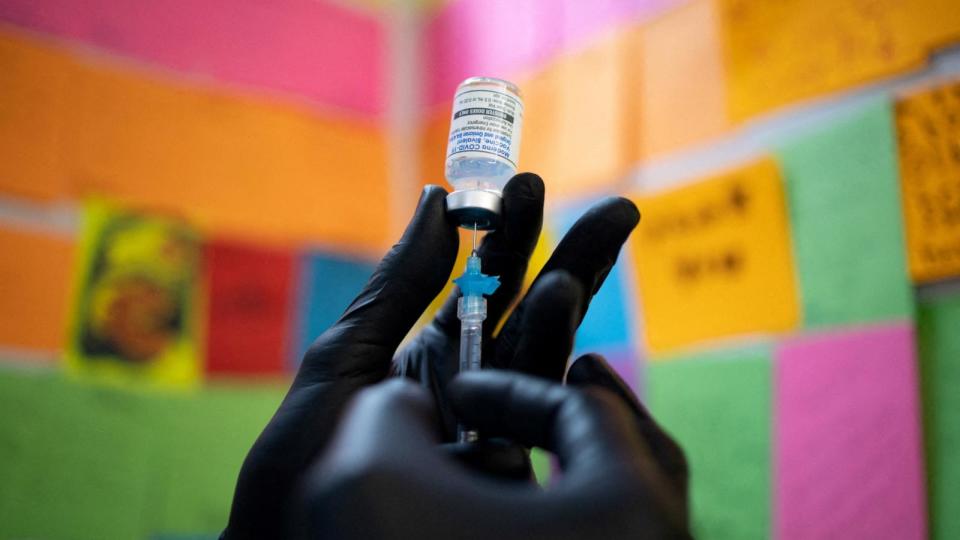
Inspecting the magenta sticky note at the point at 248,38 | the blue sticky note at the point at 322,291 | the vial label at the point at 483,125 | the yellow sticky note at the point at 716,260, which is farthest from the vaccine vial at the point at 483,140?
the magenta sticky note at the point at 248,38

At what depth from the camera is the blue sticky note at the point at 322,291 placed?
1.40 metres

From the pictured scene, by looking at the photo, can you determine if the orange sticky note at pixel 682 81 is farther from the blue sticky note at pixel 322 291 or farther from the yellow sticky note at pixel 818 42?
the blue sticky note at pixel 322 291

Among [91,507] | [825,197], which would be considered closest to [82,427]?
[91,507]

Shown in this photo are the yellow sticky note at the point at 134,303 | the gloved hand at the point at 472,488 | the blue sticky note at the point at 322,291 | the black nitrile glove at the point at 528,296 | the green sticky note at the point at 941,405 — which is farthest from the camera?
the blue sticky note at the point at 322,291

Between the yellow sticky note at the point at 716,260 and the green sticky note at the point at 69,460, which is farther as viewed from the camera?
the green sticky note at the point at 69,460

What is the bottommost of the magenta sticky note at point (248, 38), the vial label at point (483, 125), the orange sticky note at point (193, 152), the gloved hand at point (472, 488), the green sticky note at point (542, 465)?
the green sticky note at point (542, 465)

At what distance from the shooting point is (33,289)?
3.80 ft

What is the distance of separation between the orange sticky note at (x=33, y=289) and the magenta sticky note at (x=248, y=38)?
37 cm

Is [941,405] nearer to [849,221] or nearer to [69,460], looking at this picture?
[849,221]

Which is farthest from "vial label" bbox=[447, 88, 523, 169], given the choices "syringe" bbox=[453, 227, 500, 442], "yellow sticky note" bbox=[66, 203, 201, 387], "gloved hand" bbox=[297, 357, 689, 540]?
"yellow sticky note" bbox=[66, 203, 201, 387]

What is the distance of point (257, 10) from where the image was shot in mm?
1462

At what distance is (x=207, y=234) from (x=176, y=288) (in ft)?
0.38

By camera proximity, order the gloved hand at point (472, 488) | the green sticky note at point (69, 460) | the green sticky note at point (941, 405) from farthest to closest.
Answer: the green sticky note at point (69, 460)
the green sticky note at point (941, 405)
the gloved hand at point (472, 488)

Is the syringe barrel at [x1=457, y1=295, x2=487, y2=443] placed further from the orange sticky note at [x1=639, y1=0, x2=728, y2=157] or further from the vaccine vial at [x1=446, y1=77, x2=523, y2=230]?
the orange sticky note at [x1=639, y1=0, x2=728, y2=157]
